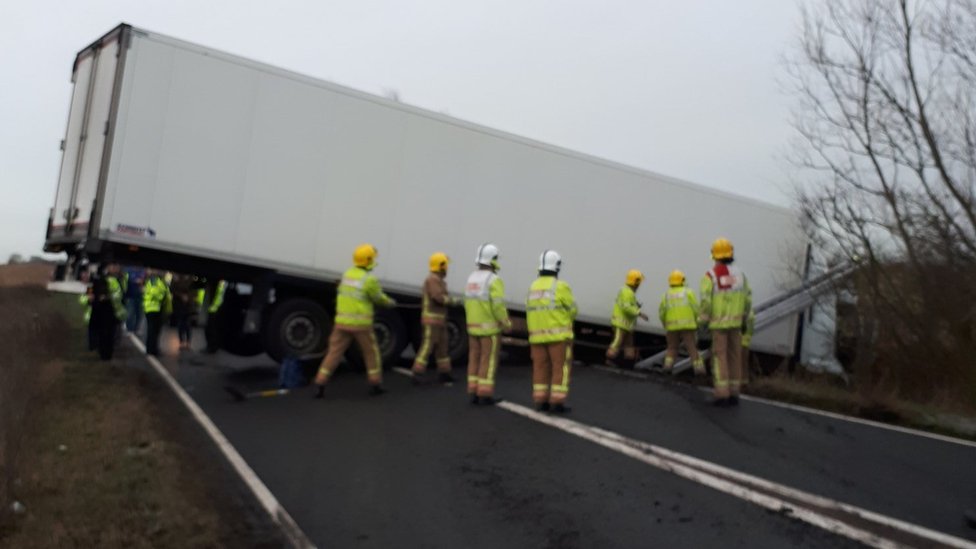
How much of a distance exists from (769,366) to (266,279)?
10001mm

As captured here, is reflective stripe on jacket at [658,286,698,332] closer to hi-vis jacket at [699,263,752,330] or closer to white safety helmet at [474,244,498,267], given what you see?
hi-vis jacket at [699,263,752,330]

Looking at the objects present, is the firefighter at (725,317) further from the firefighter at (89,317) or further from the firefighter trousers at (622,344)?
the firefighter at (89,317)

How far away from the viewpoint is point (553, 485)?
Answer: 5930mm

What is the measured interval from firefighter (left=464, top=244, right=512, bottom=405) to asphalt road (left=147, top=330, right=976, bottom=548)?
284 mm

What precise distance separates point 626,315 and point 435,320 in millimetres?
3878

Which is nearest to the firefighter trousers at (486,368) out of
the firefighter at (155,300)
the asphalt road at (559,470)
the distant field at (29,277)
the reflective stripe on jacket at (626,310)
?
the asphalt road at (559,470)

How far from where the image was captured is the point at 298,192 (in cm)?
1102

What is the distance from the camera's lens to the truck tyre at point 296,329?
11312 millimetres

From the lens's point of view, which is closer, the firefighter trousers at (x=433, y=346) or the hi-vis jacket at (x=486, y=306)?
the hi-vis jacket at (x=486, y=306)

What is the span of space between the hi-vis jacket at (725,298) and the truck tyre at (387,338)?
4.50 meters

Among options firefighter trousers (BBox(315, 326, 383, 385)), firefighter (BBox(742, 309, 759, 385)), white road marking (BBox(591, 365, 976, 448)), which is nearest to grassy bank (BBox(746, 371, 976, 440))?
white road marking (BBox(591, 365, 976, 448))

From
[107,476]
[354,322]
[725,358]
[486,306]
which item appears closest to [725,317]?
[725,358]

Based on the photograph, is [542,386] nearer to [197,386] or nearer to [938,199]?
[197,386]

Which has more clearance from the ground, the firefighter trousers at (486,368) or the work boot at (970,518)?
the firefighter trousers at (486,368)
